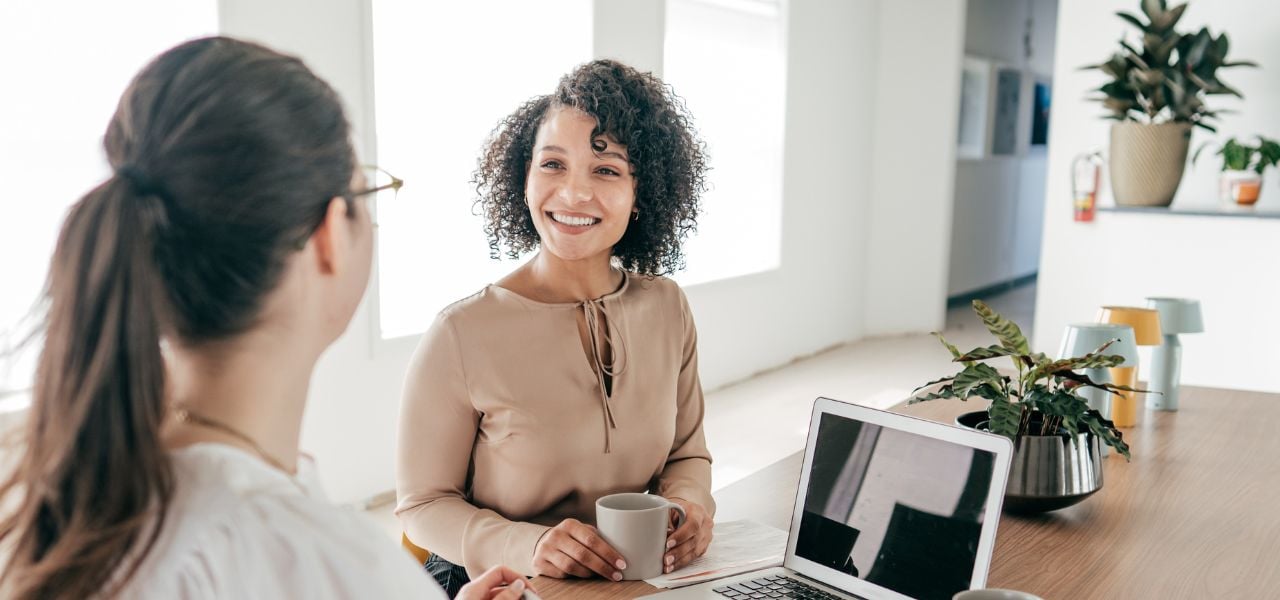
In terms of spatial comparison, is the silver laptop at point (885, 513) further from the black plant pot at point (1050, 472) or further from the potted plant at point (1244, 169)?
the potted plant at point (1244, 169)

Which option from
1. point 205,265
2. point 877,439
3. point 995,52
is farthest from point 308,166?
point 995,52

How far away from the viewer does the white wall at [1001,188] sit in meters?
7.84

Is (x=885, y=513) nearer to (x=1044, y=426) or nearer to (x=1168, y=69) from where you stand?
(x=1044, y=426)

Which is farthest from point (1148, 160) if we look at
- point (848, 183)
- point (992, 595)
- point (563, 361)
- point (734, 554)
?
point (992, 595)

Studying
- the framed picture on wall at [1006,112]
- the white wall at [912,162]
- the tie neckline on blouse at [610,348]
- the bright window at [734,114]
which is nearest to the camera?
the tie neckline on blouse at [610,348]

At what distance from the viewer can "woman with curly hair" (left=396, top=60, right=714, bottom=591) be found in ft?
4.88

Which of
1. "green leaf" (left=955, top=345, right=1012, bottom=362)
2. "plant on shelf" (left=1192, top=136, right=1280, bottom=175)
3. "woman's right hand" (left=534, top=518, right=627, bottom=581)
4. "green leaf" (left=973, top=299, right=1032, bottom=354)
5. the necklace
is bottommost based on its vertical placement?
"woman's right hand" (left=534, top=518, right=627, bottom=581)

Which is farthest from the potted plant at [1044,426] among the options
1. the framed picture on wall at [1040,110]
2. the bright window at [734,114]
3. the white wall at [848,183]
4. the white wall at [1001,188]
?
the framed picture on wall at [1040,110]

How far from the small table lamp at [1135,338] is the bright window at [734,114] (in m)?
3.04

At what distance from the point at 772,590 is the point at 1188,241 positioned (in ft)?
14.3

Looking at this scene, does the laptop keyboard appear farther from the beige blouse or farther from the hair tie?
the hair tie

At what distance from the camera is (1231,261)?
186 inches

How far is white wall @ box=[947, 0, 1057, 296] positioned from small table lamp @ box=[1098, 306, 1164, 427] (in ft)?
19.2

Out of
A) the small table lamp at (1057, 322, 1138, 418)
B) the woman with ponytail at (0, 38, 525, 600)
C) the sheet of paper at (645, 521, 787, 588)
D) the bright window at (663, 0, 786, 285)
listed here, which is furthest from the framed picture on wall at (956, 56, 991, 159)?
the woman with ponytail at (0, 38, 525, 600)
